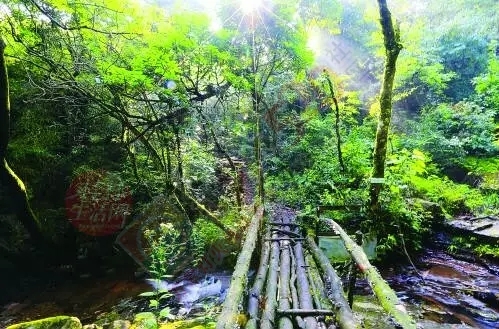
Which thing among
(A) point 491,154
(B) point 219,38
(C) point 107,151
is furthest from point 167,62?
(A) point 491,154

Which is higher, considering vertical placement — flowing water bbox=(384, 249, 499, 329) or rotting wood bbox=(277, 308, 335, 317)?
rotting wood bbox=(277, 308, 335, 317)

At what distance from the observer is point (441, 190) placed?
12.2 metres

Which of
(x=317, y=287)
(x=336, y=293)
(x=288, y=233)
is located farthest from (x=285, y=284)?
(x=288, y=233)

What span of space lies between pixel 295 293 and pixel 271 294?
49 centimetres

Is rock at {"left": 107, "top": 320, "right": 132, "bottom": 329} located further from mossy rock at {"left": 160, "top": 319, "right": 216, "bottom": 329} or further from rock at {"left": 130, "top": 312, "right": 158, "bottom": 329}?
mossy rock at {"left": 160, "top": 319, "right": 216, "bottom": 329}

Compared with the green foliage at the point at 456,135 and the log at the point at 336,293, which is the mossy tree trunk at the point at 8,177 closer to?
the log at the point at 336,293

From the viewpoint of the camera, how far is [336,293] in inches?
181

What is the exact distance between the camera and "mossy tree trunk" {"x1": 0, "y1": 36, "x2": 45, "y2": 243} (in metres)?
6.21

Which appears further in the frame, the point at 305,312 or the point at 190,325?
the point at 190,325

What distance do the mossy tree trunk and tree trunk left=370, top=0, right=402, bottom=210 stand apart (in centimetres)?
797

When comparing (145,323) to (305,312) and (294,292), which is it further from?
(305,312)

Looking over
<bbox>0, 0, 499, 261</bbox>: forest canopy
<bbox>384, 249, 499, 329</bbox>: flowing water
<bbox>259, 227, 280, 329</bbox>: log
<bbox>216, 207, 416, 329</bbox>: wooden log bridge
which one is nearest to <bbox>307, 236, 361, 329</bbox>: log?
<bbox>216, 207, 416, 329</bbox>: wooden log bridge

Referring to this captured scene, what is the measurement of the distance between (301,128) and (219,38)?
1237 centimetres
